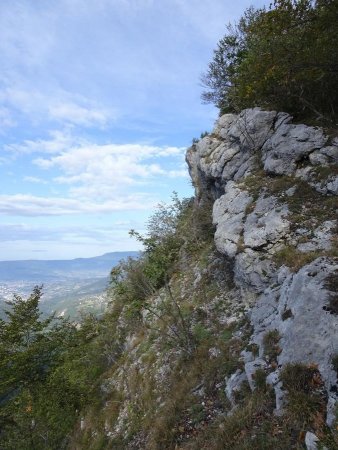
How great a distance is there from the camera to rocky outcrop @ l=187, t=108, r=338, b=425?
919 cm

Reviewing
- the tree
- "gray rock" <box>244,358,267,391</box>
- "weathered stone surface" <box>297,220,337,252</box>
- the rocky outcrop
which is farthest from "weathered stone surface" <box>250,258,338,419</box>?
the tree

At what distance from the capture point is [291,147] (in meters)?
19.8

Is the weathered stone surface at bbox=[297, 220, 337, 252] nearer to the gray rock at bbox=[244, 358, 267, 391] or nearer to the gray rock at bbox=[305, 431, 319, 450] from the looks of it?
the gray rock at bbox=[244, 358, 267, 391]

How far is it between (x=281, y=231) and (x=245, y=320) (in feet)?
A: 15.4

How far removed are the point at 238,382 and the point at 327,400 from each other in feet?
11.7

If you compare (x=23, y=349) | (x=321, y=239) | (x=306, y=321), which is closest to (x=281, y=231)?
(x=321, y=239)

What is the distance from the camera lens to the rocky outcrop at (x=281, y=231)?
9.19 metres

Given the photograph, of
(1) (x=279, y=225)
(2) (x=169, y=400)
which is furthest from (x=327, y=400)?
(1) (x=279, y=225)

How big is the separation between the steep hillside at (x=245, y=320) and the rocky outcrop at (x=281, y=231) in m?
0.06

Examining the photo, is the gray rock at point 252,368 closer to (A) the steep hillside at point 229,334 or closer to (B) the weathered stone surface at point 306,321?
(A) the steep hillside at point 229,334

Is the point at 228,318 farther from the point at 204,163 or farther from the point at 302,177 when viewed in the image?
the point at 204,163

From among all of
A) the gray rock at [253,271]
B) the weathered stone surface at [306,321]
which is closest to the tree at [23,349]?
the gray rock at [253,271]

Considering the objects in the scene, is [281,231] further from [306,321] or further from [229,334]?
[306,321]

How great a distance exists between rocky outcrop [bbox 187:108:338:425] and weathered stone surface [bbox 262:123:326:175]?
6cm
